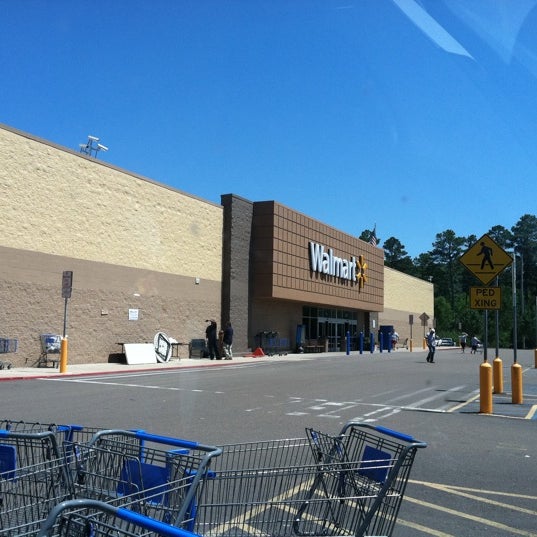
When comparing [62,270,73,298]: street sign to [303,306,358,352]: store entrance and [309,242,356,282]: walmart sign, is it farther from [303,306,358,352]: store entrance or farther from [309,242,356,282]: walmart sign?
[303,306,358,352]: store entrance

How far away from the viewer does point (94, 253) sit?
2705 centimetres

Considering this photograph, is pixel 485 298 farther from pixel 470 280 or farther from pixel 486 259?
pixel 470 280

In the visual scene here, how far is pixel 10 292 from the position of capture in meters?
23.0

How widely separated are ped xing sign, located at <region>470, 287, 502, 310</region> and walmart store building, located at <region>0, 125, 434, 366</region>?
1388 centimetres

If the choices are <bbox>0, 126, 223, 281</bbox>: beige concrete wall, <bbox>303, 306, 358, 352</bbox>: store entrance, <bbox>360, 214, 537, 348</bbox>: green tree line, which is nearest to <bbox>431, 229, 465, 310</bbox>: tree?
<bbox>360, 214, 537, 348</bbox>: green tree line

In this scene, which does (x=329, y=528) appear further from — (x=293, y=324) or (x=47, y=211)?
(x=293, y=324)

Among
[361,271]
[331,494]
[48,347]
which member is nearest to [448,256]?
[361,271]

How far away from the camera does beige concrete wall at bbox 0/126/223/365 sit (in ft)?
76.9

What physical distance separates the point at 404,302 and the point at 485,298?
188ft

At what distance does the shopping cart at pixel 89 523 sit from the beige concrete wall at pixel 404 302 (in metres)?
61.5

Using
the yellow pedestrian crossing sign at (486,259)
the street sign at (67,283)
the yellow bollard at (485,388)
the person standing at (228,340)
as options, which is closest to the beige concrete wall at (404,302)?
the person standing at (228,340)

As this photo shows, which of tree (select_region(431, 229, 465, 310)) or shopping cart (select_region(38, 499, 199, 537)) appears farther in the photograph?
tree (select_region(431, 229, 465, 310))

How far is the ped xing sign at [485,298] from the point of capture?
45.7ft

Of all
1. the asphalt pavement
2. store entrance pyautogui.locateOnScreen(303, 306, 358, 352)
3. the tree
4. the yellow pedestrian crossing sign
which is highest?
the tree
